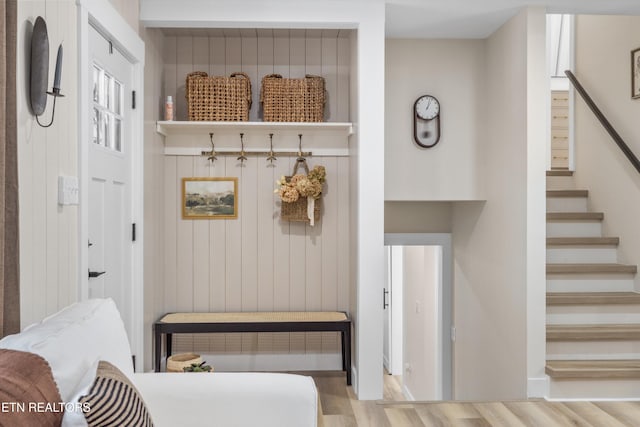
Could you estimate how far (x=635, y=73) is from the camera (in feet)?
A: 15.3

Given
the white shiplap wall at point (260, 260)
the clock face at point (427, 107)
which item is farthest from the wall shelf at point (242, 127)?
the clock face at point (427, 107)

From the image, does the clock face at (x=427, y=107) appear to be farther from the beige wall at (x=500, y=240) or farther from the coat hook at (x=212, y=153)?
the coat hook at (x=212, y=153)

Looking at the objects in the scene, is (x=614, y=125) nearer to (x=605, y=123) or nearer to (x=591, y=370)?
(x=605, y=123)

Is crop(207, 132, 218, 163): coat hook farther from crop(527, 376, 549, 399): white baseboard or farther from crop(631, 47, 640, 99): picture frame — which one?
crop(631, 47, 640, 99): picture frame

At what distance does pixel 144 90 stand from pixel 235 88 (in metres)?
0.73

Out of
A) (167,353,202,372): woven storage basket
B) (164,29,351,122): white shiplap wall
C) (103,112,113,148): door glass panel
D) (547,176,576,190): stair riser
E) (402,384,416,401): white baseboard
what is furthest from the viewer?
(402,384,416,401): white baseboard

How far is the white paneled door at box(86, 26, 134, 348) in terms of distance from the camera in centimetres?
296

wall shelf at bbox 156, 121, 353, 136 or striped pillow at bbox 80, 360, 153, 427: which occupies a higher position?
wall shelf at bbox 156, 121, 353, 136

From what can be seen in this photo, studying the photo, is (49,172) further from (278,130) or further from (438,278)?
(438,278)

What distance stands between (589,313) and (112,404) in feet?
12.2

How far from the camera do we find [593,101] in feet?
17.5

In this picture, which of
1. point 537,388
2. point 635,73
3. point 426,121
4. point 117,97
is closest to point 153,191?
point 117,97

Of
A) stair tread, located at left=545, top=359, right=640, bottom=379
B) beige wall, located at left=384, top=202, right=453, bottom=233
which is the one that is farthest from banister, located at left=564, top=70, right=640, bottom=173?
stair tread, located at left=545, top=359, right=640, bottom=379

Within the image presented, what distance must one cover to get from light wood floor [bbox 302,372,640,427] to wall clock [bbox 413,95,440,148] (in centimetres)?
197
